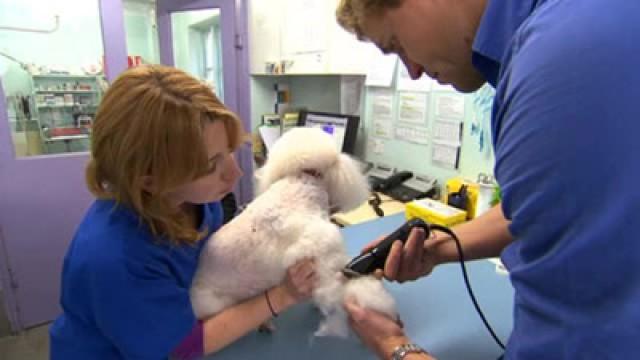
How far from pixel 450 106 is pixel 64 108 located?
80.0 inches

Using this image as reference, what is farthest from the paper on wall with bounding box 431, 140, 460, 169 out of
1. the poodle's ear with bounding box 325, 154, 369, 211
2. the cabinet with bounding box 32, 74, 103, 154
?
the cabinet with bounding box 32, 74, 103, 154

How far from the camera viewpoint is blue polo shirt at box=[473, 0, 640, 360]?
31 centimetres

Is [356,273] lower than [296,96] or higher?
lower

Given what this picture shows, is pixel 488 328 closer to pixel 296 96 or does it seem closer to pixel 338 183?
pixel 338 183

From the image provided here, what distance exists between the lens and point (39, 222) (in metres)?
2.06

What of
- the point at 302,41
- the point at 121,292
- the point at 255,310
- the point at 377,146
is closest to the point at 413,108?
the point at 377,146

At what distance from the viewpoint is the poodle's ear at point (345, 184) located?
3.23ft

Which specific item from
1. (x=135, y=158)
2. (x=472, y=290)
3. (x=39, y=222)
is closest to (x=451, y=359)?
(x=472, y=290)

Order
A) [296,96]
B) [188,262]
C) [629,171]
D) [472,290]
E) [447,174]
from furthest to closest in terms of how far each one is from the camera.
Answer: [296,96] < [447,174] < [472,290] < [188,262] < [629,171]

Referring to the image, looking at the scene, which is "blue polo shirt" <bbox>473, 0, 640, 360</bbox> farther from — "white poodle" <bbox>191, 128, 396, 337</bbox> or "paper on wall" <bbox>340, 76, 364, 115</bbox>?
"paper on wall" <bbox>340, 76, 364, 115</bbox>

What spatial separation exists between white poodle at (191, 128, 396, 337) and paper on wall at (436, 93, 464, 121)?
3.07 ft

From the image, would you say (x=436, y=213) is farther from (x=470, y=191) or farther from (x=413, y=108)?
(x=413, y=108)

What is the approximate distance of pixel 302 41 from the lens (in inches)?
85.6

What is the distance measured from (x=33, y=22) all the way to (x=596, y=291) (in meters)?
2.55
